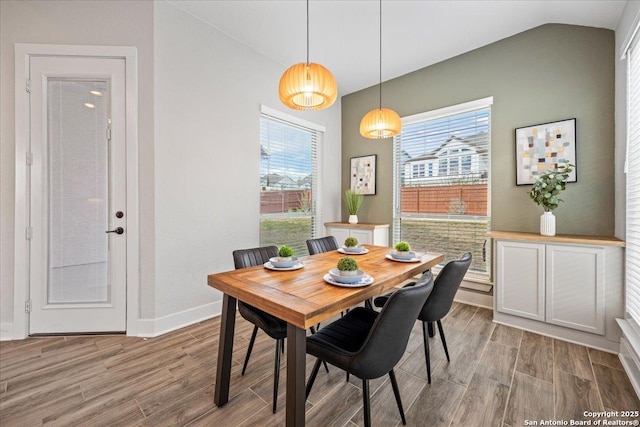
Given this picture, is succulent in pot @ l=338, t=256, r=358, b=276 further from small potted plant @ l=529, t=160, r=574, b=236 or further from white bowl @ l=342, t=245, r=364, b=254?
small potted plant @ l=529, t=160, r=574, b=236

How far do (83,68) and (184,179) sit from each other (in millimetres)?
1252

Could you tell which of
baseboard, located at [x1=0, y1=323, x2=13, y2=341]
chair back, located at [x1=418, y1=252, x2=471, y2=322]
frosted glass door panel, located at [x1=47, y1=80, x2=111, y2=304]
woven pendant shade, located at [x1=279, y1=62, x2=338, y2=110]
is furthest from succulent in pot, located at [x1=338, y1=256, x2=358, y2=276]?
baseboard, located at [x1=0, y1=323, x2=13, y2=341]

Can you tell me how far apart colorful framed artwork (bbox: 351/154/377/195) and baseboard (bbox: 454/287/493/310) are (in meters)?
1.84

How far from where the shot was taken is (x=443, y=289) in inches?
70.9

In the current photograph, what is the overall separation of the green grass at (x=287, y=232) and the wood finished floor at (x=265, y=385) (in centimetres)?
144

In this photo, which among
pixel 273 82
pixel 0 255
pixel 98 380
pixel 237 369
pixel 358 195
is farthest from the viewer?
pixel 358 195

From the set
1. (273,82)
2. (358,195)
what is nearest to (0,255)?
(273,82)

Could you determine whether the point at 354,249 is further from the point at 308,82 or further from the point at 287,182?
the point at 287,182

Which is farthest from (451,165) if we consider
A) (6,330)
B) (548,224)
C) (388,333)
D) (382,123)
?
(6,330)

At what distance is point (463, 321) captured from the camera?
280 cm

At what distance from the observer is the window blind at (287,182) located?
3539 millimetres

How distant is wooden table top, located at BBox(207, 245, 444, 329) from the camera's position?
120cm

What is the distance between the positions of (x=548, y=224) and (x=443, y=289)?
1573 mm

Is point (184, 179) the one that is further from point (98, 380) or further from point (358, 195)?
point (358, 195)
